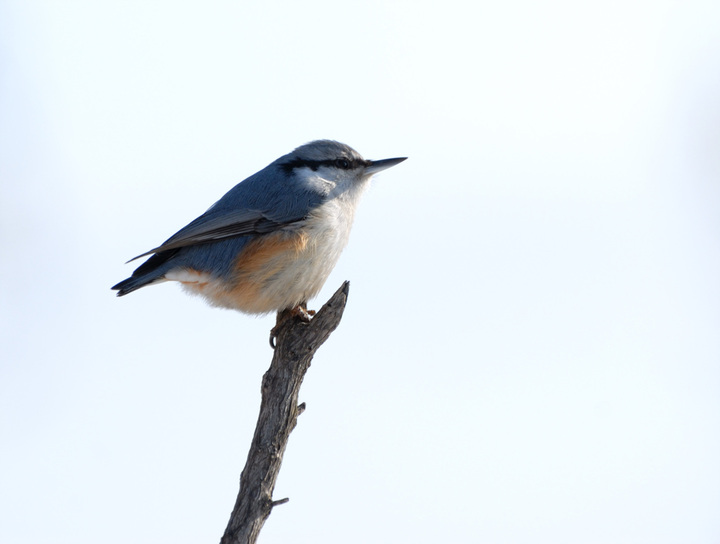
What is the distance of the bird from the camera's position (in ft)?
11.6

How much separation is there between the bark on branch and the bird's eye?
108 centimetres

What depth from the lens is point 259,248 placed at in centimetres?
355

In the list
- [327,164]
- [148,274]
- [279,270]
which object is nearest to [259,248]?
[279,270]

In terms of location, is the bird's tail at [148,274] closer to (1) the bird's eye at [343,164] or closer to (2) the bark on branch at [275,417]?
(2) the bark on branch at [275,417]

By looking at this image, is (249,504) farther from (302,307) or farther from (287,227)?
(287,227)

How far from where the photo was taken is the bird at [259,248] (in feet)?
11.6

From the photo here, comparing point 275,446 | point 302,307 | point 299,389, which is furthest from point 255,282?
point 275,446

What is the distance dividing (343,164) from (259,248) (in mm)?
797

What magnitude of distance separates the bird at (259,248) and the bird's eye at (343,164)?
0.19 m

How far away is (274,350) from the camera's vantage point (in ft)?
10.9

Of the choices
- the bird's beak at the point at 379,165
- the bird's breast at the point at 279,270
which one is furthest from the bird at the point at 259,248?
the bird's beak at the point at 379,165

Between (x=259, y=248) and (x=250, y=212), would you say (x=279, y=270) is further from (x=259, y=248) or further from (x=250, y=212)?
(x=250, y=212)

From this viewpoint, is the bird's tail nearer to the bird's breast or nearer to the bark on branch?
the bird's breast

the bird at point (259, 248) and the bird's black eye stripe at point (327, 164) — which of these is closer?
→ the bird at point (259, 248)
